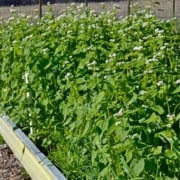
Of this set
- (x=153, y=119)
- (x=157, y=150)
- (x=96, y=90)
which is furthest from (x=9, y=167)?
(x=157, y=150)

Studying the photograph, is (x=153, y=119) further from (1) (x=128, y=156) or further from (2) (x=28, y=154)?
(2) (x=28, y=154)

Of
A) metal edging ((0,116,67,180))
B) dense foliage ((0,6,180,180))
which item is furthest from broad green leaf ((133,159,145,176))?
metal edging ((0,116,67,180))

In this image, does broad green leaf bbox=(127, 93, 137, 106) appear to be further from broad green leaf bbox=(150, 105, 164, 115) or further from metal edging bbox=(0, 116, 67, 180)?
metal edging bbox=(0, 116, 67, 180)

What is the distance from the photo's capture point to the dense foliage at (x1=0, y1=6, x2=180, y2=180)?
10.1ft

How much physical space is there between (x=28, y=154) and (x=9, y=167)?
2.52 ft

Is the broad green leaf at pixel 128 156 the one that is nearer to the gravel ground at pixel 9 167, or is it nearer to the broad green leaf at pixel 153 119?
the broad green leaf at pixel 153 119

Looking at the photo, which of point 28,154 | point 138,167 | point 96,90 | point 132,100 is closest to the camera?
point 138,167

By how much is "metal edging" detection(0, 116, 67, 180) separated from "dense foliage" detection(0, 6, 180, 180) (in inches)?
3.4

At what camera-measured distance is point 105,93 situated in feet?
11.3

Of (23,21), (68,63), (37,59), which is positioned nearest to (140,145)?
(68,63)

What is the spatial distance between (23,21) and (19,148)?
1.41 metres

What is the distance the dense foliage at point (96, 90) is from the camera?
121 inches

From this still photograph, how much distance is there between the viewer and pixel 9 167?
214 inches

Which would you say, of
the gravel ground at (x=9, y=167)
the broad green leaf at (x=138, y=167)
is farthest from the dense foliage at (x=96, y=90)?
the gravel ground at (x=9, y=167)
